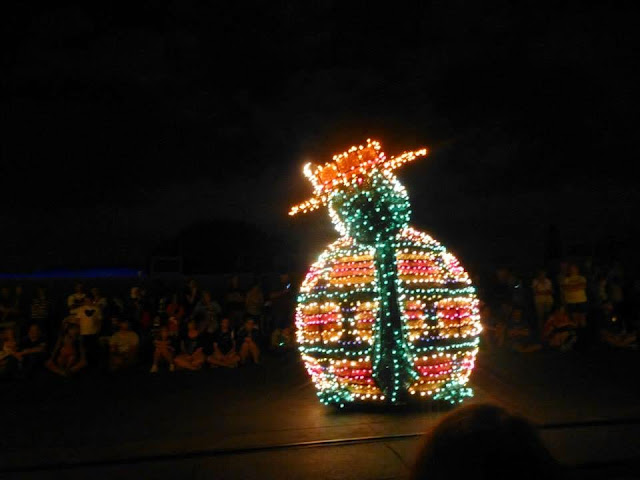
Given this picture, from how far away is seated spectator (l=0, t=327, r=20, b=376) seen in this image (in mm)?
10266

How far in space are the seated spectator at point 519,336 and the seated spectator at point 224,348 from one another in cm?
504

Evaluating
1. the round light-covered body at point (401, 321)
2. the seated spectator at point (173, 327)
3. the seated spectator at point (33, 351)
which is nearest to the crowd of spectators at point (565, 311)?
the round light-covered body at point (401, 321)

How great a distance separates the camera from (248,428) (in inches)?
267

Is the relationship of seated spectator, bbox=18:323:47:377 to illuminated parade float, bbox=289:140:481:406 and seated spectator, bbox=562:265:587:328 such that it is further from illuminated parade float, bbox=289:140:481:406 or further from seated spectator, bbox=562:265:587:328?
seated spectator, bbox=562:265:587:328

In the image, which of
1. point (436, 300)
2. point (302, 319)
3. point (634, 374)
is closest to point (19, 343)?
point (302, 319)

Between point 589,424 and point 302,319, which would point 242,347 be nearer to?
point 302,319

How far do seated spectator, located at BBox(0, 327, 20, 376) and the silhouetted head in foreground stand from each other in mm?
10501

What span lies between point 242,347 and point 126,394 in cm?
273

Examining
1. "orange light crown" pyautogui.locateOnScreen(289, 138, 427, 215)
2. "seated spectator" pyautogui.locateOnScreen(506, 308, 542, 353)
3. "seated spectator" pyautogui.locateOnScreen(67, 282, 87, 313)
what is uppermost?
"orange light crown" pyautogui.locateOnScreen(289, 138, 427, 215)

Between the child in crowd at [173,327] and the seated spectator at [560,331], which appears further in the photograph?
the seated spectator at [560,331]

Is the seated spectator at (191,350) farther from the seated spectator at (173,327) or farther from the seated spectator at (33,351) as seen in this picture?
the seated spectator at (33,351)

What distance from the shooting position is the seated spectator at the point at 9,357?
10266 mm

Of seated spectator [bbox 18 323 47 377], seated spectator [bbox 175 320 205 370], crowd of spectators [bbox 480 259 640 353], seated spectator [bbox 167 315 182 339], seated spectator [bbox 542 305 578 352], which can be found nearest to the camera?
seated spectator [bbox 18 323 47 377]

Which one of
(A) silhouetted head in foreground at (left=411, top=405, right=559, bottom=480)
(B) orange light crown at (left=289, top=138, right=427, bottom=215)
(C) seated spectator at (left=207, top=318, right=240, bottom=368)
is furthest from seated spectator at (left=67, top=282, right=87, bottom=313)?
(A) silhouetted head in foreground at (left=411, top=405, right=559, bottom=480)
